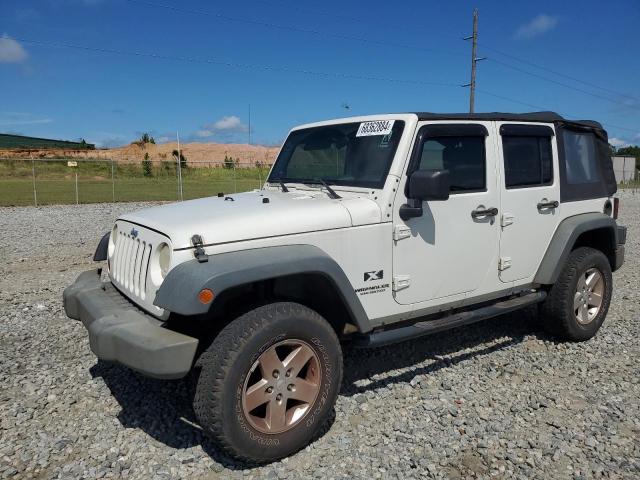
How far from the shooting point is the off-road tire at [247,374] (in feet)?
9.34

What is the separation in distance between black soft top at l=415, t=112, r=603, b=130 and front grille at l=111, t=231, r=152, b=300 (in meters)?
2.13

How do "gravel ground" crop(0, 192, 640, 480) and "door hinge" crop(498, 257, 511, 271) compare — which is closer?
"gravel ground" crop(0, 192, 640, 480)

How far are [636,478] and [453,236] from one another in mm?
1844

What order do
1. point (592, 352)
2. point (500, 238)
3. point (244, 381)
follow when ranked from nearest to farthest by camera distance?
point (244, 381) → point (500, 238) → point (592, 352)

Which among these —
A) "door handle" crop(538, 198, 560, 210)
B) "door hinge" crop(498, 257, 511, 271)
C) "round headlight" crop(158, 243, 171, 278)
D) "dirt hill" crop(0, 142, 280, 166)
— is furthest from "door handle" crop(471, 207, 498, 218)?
"dirt hill" crop(0, 142, 280, 166)

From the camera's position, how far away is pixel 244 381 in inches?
115

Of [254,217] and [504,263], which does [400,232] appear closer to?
[254,217]

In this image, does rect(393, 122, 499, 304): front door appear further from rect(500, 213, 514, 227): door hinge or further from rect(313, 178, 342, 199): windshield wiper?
rect(313, 178, 342, 199): windshield wiper

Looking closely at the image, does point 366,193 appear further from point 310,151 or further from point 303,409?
point 303,409

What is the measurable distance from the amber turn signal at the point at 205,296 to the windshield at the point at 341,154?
146cm

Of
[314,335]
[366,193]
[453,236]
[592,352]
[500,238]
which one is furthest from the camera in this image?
[592,352]

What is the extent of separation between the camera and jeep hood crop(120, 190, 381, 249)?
304 centimetres

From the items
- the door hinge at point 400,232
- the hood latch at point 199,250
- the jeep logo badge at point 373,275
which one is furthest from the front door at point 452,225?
the hood latch at point 199,250

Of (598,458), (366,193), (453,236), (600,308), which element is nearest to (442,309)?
(453,236)
